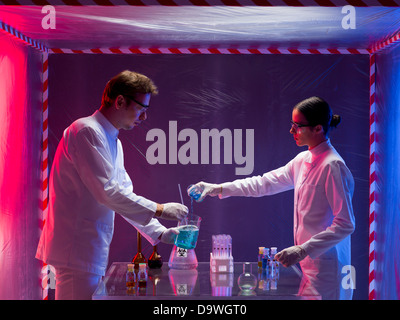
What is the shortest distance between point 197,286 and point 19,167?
7.18 feet

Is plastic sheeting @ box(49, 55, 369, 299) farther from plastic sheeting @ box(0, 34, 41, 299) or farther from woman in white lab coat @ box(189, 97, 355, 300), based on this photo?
woman in white lab coat @ box(189, 97, 355, 300)

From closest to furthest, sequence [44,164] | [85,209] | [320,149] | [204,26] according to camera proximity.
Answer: [85,209], [320,149], [204,26], [44,164]

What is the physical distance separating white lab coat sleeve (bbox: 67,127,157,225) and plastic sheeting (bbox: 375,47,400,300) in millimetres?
2325

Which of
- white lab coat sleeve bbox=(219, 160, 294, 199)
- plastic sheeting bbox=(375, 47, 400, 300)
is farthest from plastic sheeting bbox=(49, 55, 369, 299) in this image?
white lab coat sleeve bbox=(219, 160, 294, 199)

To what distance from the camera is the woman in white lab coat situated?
3.09 m

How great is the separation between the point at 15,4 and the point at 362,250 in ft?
12.1

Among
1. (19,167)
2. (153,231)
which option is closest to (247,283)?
(153,231)

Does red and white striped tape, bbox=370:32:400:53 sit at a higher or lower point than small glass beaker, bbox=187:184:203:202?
higher

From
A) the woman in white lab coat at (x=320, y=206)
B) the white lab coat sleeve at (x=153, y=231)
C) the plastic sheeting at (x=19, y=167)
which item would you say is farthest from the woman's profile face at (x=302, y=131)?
the plastic sheeting at (x=19, y=167)

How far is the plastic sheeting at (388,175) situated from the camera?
4.15 metres

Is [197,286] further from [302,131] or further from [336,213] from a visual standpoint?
[302,131]

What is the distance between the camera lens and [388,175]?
14.3ft

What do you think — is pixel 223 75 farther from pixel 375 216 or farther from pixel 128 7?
pixel 375 216

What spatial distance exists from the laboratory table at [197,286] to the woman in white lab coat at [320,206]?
6.8 inches
